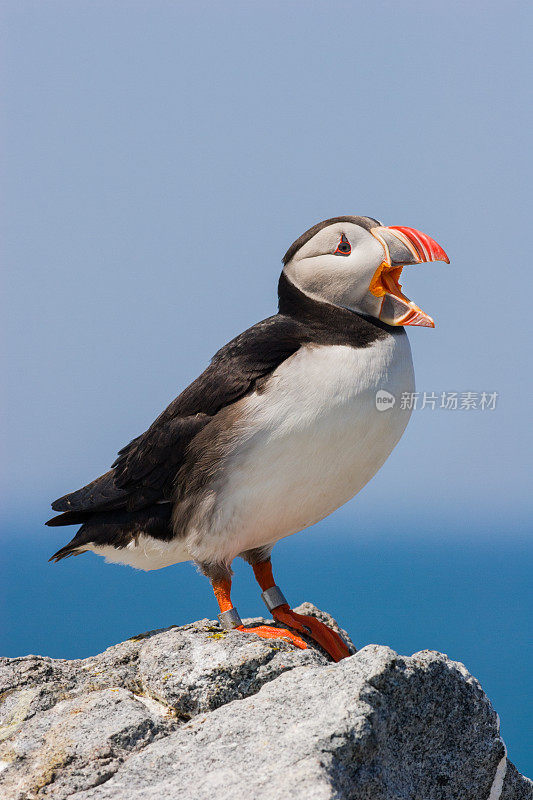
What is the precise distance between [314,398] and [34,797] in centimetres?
197

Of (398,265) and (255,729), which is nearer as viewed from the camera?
(255,729)

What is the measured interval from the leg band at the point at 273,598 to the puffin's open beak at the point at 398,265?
5.07 feet

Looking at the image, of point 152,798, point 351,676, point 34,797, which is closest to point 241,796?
point 152,798

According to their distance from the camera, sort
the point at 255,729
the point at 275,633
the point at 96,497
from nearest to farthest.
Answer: the point at 255,729
the point at 275,633
the point at 96,497

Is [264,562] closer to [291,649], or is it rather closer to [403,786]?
[291,649]

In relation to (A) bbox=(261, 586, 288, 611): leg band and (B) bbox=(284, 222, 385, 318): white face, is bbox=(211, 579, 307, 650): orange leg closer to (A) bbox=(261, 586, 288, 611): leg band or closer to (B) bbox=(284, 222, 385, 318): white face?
(A) bbox=(261, 586, 288, 611): leg band

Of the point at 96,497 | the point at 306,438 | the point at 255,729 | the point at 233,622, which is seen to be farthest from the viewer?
the point at 96,497

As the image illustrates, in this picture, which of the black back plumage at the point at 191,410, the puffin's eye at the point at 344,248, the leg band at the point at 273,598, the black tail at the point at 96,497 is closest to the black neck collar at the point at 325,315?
the black back plumage at the point at 191,410

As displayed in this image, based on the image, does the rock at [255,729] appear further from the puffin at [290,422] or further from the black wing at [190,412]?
the black wing at [190,412]

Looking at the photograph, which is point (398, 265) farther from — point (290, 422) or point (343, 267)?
point (290, 422)

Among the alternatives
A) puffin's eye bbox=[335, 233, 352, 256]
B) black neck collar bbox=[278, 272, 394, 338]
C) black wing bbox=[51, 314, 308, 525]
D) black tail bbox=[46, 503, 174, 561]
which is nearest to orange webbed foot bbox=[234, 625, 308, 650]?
black tail bbox=[46, 503, 174, 561]

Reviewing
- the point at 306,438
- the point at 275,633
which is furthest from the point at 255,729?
the point at 306,438

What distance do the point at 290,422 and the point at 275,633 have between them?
1.01 meters

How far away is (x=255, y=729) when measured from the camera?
9.41 feet
